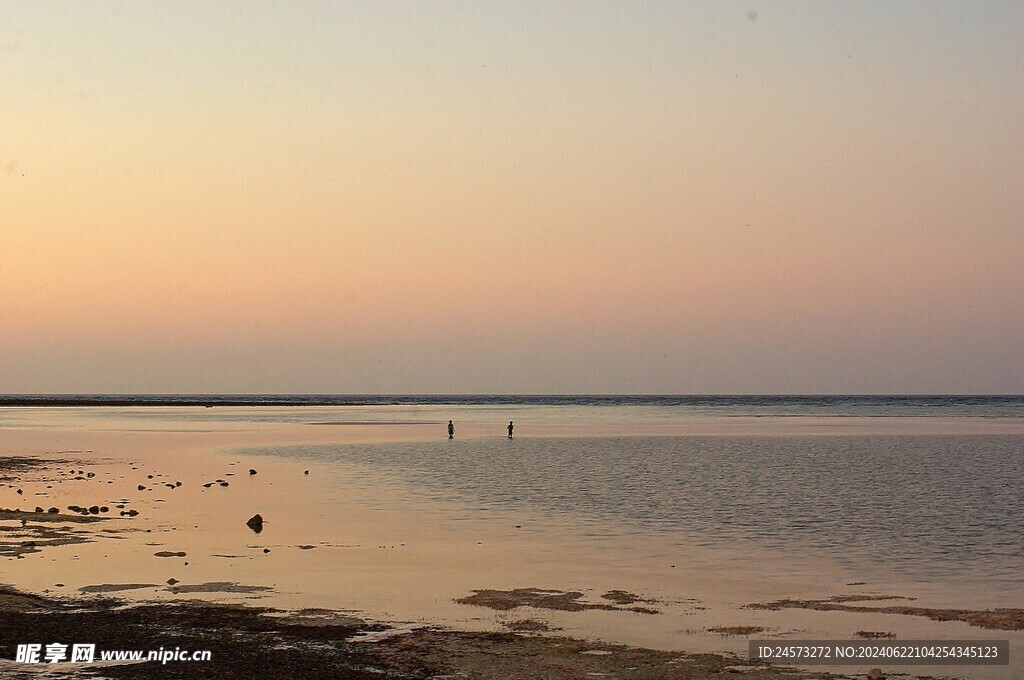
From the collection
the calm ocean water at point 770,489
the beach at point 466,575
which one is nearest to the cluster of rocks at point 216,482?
→ the beach at point 466,575

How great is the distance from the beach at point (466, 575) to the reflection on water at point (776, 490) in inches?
12.6

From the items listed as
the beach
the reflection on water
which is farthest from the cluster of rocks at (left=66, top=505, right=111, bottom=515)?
the reflection on water

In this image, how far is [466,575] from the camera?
26172 millimetres

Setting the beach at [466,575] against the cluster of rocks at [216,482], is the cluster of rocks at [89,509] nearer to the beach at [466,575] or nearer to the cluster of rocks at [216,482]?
the beach at [466,575]

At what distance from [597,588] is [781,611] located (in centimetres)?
432

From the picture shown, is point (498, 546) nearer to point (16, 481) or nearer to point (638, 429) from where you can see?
point (16, 481)

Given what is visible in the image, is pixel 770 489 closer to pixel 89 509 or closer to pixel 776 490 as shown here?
pixel 776 490

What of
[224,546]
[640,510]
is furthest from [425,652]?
[640,510]

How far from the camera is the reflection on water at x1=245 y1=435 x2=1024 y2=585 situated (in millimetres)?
32125

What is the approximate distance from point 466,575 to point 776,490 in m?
25.9

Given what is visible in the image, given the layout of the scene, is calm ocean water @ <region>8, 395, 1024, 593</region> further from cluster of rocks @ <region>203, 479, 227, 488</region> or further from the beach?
cluster of rocks @ <region>203, 479, 227, 488</region>

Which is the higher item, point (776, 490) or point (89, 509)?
point (89, 509)

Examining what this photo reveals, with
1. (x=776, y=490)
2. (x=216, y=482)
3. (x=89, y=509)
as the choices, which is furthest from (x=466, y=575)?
(x=216, y=482)

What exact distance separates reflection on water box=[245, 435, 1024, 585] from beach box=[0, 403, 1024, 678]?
1.05ft
